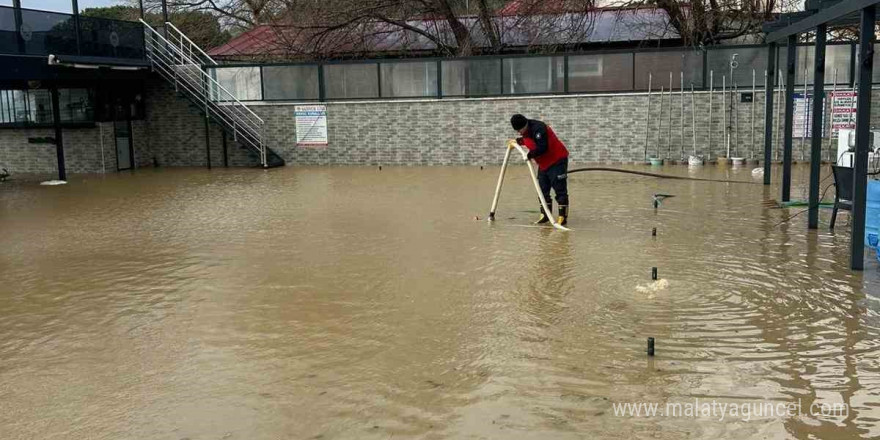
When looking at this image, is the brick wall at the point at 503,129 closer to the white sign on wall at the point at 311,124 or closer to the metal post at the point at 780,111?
the metal post at the point at 780,111

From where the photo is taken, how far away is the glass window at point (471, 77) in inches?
810

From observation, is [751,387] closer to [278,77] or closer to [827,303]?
[827,303]

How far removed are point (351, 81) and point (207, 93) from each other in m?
3.99

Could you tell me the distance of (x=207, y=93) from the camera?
21688mm

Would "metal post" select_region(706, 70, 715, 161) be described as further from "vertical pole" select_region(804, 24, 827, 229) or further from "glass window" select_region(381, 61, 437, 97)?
"vertical pole" select_region(804, 24, 827, 229)

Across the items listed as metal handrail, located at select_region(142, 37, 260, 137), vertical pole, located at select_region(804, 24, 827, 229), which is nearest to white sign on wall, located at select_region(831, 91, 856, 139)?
vertical pole, located at select_region(804, 24, 827, 229)

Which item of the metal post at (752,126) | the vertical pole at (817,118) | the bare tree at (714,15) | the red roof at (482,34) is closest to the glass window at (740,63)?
the metal post at (752,126)

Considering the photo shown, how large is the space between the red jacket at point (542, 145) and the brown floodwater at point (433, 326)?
3.11 feet

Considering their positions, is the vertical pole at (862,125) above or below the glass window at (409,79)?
below

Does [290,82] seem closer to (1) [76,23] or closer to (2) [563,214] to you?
(1) [76,23]

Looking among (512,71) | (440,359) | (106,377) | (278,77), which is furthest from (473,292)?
(278,77)

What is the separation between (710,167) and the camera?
59.9 ft

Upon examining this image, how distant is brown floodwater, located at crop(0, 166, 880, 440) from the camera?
4.65 m

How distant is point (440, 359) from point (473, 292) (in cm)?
185
